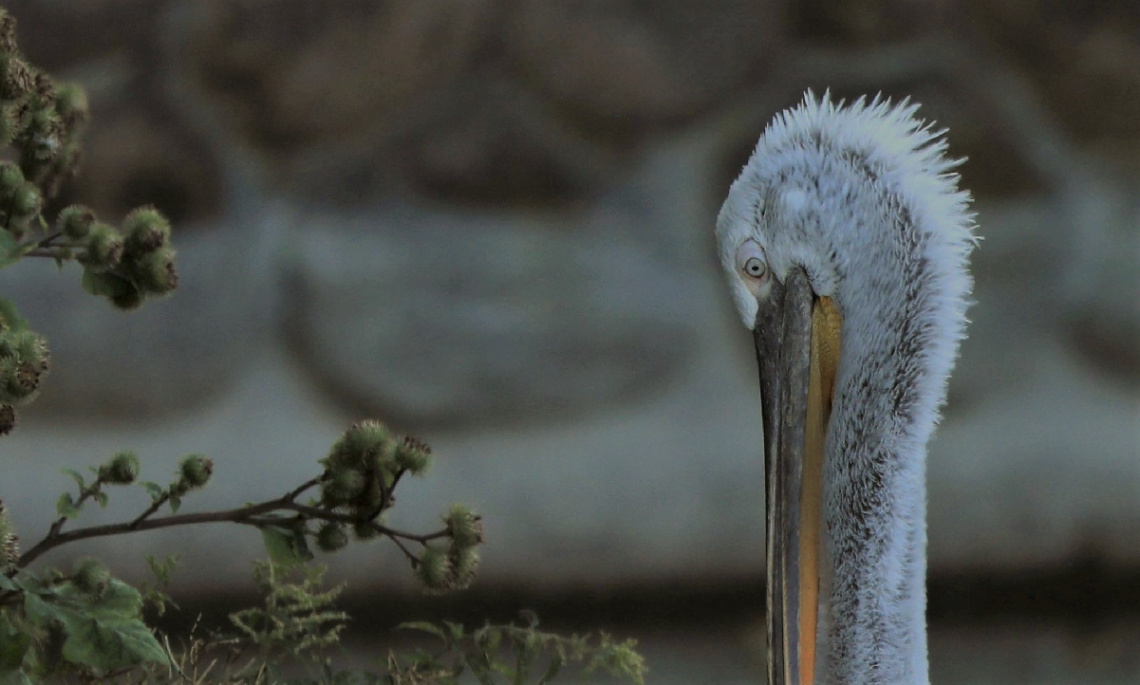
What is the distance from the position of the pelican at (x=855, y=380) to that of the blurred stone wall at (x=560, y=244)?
0.89 m

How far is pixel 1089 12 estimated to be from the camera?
1.90 meters

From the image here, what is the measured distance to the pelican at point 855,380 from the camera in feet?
3.10

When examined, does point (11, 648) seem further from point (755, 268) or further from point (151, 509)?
point (755, 268)

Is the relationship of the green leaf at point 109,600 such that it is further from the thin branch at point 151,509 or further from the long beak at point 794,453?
the long beak at point 794,453

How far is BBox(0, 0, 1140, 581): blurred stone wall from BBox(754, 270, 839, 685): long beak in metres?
0.89

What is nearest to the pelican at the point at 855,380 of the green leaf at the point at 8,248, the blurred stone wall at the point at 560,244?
the green leaf at the point at 8,248

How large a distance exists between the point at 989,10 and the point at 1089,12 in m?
0.15

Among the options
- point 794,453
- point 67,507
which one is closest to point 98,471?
point 67,507

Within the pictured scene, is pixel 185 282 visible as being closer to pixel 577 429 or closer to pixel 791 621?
pixel 577 429

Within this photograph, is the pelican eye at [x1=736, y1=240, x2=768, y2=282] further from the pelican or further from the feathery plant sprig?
the feathery plant sprig

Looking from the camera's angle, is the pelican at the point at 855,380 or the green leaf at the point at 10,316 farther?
the pelican at the point at 855,380

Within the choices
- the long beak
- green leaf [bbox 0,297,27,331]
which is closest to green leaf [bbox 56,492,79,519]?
green leaf [bbox 0,297,27,331]

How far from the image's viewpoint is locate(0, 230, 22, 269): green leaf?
73 centimetres

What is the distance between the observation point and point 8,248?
0.74 meters
